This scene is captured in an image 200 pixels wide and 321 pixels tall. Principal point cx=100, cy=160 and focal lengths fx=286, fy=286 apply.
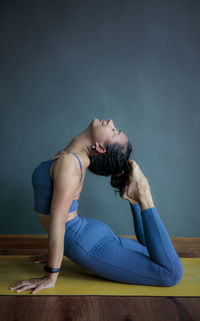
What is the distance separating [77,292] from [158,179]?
58.2 inches

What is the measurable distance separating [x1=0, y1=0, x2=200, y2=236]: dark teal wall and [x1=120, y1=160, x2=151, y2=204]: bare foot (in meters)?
0.88

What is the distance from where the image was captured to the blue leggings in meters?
1.56

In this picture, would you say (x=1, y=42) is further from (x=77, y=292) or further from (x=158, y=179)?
(x=77, y=292)

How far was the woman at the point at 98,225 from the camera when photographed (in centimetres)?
149

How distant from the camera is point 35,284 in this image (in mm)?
1508

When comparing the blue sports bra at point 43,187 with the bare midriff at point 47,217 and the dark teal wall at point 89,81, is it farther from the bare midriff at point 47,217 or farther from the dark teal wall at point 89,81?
the dark teal wall at point 89,81

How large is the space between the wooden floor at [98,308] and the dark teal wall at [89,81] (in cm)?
130

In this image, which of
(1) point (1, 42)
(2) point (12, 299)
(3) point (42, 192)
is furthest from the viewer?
(1) point (1, 42)

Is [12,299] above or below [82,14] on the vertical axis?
below

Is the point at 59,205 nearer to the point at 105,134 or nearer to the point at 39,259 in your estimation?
the point at 105,134

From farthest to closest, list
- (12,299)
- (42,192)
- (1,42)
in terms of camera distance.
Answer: (1,42) < (42,192) < (12,299)

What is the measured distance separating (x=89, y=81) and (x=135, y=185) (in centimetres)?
131

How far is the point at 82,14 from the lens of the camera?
269 centimetres

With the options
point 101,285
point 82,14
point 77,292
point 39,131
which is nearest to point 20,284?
point 77,292
